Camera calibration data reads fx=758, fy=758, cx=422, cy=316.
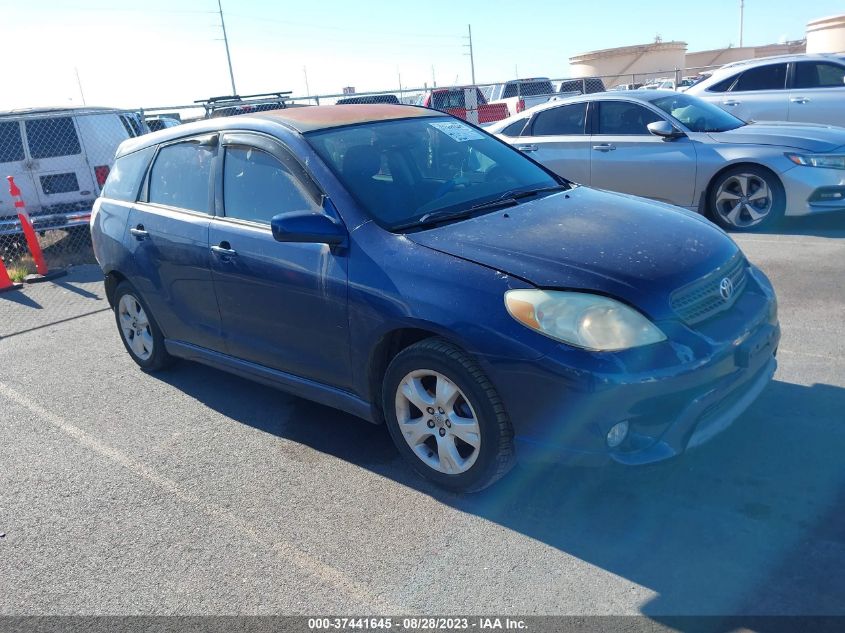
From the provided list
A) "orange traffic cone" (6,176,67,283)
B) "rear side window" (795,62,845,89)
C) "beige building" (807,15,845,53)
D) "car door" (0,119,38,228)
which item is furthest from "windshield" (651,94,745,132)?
"beige building" (807,15,845,53)

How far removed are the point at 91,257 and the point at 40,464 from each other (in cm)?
671

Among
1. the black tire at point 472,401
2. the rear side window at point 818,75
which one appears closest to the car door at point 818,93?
the rear side window at point 818,75

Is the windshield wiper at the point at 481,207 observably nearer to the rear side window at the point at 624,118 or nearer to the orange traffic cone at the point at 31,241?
the rear side window at the point at 624,118

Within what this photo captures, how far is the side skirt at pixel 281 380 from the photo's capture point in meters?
3.96

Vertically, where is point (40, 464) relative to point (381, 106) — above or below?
below

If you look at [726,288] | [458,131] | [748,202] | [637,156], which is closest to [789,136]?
[748,202]

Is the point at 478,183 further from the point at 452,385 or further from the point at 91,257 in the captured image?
the point at 91,257

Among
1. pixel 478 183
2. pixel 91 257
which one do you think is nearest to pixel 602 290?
pixel 478 183

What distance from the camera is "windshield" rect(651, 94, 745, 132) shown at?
28.2ft

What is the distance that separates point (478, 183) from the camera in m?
4.40

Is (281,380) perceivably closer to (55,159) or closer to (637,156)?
(637,156)

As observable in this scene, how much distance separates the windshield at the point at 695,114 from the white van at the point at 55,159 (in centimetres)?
745

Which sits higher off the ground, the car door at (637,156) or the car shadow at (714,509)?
the car door at (637,156)

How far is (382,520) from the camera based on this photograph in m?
3.52
